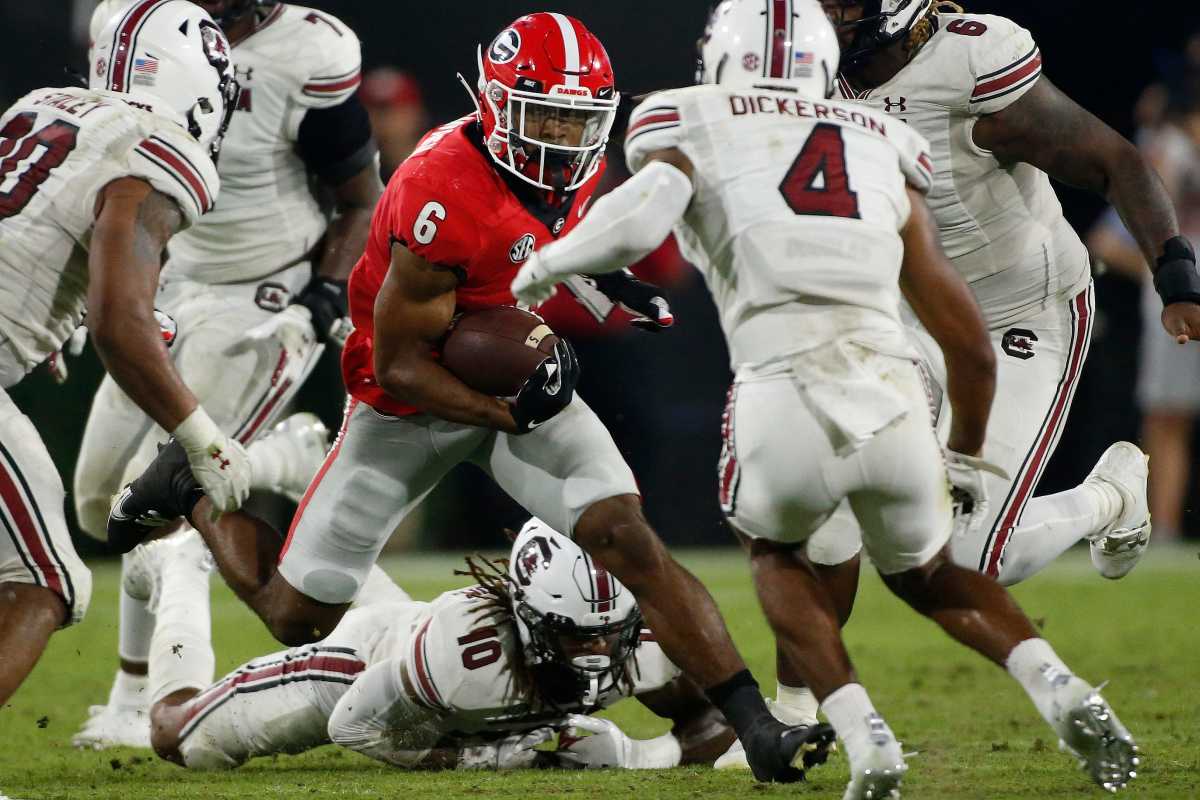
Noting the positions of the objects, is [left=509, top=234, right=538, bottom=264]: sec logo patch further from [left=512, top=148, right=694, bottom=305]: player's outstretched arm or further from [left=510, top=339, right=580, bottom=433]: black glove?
[left=512, top=148, right=694, bottom=305]: player's outstretched arm

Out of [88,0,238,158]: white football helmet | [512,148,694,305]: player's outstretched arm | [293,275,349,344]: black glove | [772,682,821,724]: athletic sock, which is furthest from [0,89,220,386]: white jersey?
[772,682,821,724]: athletic sock

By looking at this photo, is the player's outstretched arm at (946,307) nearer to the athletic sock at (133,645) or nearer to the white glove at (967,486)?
the white glove at (967,486)

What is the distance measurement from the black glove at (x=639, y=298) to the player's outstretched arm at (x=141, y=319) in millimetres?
1041

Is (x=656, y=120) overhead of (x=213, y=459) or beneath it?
overhead

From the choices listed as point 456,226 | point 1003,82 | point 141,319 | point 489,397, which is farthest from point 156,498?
point 1003,82

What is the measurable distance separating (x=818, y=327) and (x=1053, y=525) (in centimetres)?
161

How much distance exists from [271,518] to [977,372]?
5.98 metres

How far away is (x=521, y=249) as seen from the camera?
4062 millimetres

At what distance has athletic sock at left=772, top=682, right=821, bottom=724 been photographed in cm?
423

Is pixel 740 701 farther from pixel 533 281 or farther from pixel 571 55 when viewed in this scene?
pixel 571 55

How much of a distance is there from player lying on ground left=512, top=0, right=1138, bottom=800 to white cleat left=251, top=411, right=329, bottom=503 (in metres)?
2.11

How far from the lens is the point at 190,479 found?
439 centimetres

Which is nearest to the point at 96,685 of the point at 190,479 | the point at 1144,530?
the point at 190,479

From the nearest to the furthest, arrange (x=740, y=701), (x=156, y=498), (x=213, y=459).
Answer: (x=740, y=701)
(x=213, y=459)
(x=156, y=498)
